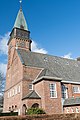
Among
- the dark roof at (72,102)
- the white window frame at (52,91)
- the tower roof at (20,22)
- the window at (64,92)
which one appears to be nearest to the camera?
the dark roof at (72,102)

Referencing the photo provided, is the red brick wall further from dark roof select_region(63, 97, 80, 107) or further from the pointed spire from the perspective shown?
the pointed spire

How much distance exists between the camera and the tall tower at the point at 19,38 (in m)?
36.5

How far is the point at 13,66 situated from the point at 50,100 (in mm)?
13359

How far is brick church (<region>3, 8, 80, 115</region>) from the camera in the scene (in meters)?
23.0

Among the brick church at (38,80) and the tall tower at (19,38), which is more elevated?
the tall tower at (19,38)

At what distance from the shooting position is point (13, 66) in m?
32.8

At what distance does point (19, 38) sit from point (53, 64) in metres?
11.4

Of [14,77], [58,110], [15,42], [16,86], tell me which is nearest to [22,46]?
[15,42]

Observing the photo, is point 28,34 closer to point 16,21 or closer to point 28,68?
point 16,21

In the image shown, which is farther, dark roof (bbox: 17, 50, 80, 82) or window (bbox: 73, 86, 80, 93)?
dark roof (bbox: 17, 50, 80, 82)

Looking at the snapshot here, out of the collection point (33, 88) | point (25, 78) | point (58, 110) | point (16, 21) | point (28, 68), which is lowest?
point (58, 110)

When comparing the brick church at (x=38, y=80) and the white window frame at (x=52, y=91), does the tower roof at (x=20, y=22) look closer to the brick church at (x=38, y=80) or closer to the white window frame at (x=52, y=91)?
the brick church at (x=38, y=80)

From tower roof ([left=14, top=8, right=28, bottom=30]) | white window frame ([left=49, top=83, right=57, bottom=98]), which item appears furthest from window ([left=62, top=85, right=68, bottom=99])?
tower roof ([left=14, top=8, right=28, bottom=30])

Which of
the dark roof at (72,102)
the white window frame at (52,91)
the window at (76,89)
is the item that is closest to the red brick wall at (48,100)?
the white window frame at (52,91)
